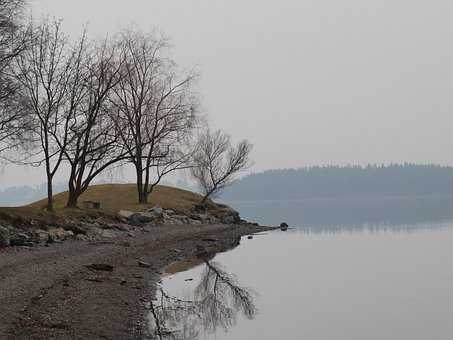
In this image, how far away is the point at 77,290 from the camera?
20.3 meters

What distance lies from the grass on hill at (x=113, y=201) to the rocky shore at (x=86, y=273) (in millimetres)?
1353

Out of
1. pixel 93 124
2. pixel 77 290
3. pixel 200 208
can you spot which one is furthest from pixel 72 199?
pixel 200 208

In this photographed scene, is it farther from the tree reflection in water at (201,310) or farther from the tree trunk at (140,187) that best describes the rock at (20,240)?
the tree trunk at (140,187)

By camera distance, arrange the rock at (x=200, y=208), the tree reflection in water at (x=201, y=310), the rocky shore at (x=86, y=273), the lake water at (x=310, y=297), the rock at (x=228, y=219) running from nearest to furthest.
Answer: the rocky shore at (x=86, y=273), the tree reflection in water at (x=201, y=310), the lake water at (x=310, y=297), the rock at (x=200, y=208), the rock at (x=228, y=219)

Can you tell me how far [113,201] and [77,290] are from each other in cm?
5022

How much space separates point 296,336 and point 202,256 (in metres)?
22.8

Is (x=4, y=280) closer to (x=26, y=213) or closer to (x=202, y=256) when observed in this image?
(x=26, y=213)

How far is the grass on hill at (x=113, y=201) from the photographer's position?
38.9 metres

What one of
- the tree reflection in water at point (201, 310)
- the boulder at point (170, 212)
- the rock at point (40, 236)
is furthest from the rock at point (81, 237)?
the boulder at point (170, 212)

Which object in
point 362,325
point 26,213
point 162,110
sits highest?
point 162,110

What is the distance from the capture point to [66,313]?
16422 mm

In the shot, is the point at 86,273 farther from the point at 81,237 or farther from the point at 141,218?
the point at 141,218

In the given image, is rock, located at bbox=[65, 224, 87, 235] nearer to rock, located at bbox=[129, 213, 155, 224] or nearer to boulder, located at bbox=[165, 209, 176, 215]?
rock, located at bbox=[129, 213, 155, 224]

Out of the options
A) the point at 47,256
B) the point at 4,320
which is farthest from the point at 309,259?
the point at 4,320
